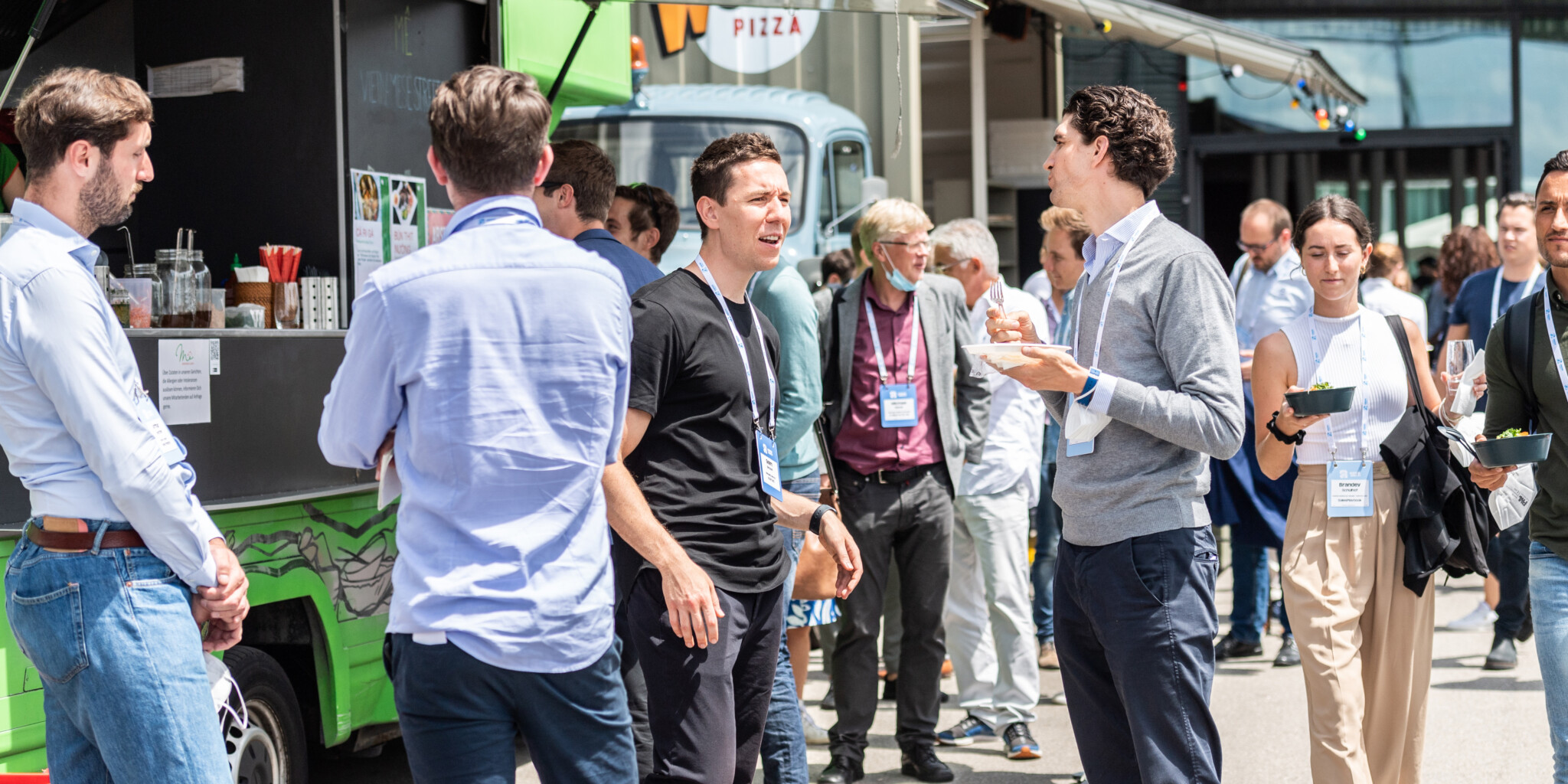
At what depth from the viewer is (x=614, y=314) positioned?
2385mm

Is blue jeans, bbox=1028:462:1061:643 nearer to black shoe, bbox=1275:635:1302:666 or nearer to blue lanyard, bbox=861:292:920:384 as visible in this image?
black shoe, bbox=1275:635:1302:666

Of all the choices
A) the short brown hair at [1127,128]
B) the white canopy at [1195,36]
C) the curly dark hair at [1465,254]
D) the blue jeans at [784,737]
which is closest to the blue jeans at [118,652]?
the blue jeans at [784,737]

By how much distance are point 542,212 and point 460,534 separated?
221 centimetres

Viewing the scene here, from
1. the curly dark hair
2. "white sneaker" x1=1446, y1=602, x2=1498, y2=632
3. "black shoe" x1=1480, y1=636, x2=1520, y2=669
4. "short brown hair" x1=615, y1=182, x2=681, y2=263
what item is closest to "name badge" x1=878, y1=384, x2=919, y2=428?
"short brown hair" x1=615, y1=182, x2=681, y2=263

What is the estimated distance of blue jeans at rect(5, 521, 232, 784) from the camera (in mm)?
2594

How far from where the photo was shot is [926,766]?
5.13m

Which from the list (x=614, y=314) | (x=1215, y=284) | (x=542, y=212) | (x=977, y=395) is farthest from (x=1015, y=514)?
(x=614, y=314)

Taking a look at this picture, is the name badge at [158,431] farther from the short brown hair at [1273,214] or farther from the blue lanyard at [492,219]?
the short brown hair at [1273,214]

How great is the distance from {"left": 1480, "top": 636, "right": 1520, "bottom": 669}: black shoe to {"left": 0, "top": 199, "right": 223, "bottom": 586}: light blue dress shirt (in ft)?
19.7

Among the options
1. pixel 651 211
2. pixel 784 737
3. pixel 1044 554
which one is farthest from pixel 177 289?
pixel 1044 554

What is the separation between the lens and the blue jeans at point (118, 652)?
259 cm

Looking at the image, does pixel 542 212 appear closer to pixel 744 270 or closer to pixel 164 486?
pixel 744 270

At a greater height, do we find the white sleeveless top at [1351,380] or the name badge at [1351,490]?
the white sleeveless top at [1351,380]

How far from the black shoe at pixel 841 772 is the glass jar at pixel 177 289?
2.53 meters
